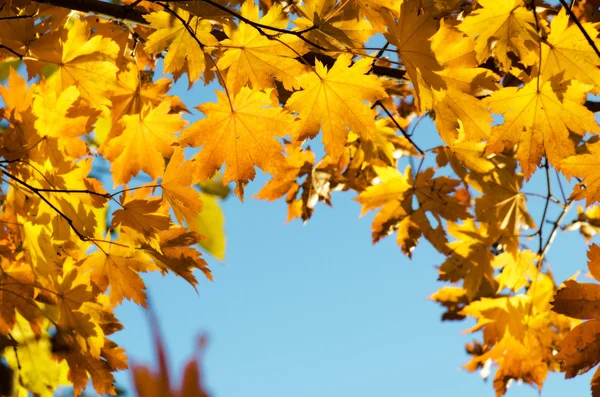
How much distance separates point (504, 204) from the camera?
2.95 metres

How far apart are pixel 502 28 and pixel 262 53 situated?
2.34ft

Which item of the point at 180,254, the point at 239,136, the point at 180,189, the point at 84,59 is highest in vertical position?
the point at 84,59

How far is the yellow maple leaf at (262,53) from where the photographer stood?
172cm

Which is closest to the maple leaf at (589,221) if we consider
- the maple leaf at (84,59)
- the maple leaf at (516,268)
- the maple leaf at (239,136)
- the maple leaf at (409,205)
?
the maple leaf at (516,268)

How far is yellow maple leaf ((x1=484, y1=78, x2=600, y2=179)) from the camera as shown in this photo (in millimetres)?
1771

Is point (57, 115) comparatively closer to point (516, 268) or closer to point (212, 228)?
point (212, 228)

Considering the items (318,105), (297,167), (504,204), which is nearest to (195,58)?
(318,105)

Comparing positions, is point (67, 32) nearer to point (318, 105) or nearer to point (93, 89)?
point (93, 89)

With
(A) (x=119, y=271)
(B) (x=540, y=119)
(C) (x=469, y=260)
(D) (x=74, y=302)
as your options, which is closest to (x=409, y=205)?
(C) (x=469, y=260)

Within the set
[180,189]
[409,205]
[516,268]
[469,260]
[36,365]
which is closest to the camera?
[180,189]

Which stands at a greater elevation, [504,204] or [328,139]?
[504,204]

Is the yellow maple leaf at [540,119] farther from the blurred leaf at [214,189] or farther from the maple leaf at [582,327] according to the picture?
the blurred leaf at [214,189]

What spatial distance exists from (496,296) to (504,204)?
602mm

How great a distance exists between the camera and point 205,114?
1.85 meters
